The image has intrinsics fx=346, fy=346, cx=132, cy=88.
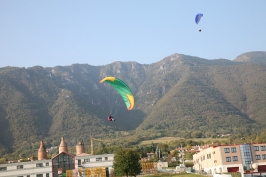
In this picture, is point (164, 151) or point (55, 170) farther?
point (164, 151)

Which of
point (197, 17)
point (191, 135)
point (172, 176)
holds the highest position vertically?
point (197, 17)

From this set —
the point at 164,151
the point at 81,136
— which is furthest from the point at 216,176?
the point at 81,136

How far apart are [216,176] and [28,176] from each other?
43612 mm

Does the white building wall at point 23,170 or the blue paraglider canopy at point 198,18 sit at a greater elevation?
the blue paraglider canopy at point 198,18

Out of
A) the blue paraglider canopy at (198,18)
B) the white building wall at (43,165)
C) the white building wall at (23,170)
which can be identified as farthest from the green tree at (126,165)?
the blue paraglider canopy at (198,18)

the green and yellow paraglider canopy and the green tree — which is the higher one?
the green and yellow paraglider canopy

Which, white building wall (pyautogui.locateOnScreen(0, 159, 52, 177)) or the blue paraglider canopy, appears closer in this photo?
the blue paraglider canopy

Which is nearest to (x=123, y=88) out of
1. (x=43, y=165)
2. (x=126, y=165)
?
(x=126, y=165)

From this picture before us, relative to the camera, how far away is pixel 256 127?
17275cm

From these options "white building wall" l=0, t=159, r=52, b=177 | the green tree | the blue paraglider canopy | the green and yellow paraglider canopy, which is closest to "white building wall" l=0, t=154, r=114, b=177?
"white building wall" l=0, t=159, r=52, b=177

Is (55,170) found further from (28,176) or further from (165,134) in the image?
(165,134)

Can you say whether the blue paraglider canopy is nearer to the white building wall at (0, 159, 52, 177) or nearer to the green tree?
the green tree

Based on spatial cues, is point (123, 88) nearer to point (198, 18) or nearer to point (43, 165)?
→ point (198, 18)

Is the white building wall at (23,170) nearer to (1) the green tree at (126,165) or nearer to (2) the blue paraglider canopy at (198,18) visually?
(1) the green tree at (126,165)
